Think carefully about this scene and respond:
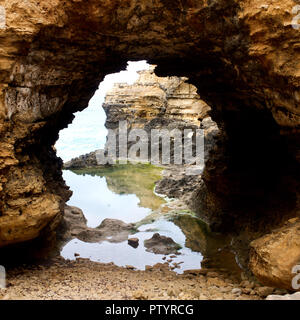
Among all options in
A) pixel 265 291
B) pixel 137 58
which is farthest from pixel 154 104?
pixel 265 291

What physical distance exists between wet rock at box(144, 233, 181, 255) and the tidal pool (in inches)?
7.5

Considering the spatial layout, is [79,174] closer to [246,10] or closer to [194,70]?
[194,70]

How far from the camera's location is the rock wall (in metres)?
5.13

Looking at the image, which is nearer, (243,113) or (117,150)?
(243,113)

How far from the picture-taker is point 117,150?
27.4m

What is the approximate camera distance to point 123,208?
14.1 meters

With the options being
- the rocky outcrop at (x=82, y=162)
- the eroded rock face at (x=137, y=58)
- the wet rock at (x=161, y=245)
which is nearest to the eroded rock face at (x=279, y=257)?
the eroded rock face at (x=137, y=58)

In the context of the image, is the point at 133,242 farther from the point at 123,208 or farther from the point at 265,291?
the point at 265,291

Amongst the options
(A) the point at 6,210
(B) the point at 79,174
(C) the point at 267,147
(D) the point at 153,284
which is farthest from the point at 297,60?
(B) the point at 79,174

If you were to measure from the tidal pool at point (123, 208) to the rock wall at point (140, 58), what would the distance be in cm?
241

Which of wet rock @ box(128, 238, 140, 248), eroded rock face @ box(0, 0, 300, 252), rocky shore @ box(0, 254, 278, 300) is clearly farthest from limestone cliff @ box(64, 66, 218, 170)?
rocky shore @ box(0, 254, 278, 300)

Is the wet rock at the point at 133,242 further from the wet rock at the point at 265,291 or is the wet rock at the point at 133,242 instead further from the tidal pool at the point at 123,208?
the wet rock at the point at 265,291

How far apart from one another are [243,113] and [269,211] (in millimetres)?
2920

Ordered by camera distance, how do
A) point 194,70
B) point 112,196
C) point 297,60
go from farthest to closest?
point 112,196, point 194,70, point 297,60
